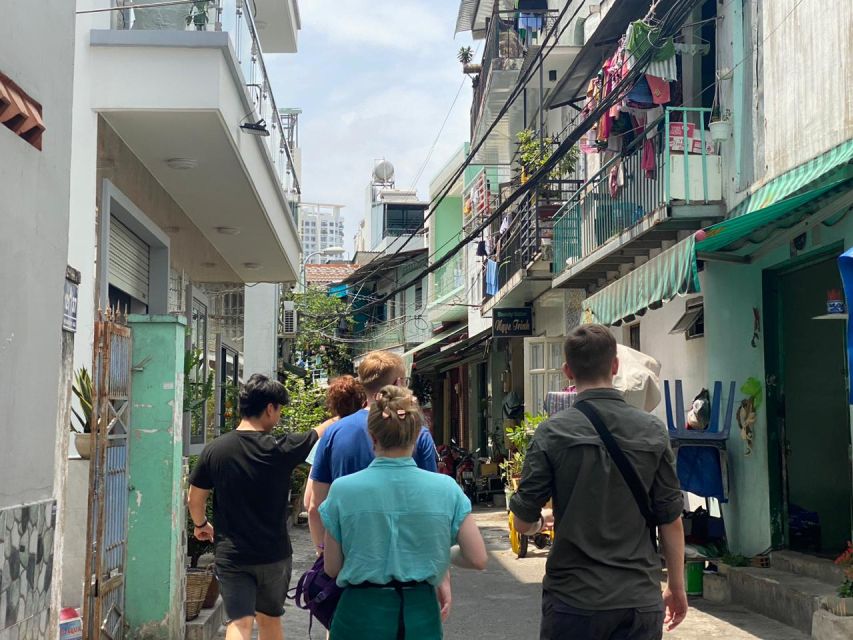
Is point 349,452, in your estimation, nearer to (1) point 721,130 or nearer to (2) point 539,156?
(1) point 721,130

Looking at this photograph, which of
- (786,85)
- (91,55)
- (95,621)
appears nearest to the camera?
(95,621)

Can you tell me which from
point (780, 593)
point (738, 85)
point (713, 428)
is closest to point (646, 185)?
point (738, 85)

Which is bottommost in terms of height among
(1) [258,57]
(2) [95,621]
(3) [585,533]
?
(2) [95,621]

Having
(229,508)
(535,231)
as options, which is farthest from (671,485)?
(535,231)

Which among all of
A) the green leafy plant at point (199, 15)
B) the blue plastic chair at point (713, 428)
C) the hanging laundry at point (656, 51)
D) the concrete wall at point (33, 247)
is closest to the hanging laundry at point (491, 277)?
the hanging laundry at point (656, 51)

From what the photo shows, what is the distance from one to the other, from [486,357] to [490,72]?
7.60 metres

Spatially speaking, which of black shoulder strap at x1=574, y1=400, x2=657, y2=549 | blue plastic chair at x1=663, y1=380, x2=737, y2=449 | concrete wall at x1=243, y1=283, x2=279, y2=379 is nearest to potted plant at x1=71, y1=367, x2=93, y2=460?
A: black shoulder strap at x1=574, y1=400, x2=657, y2=549

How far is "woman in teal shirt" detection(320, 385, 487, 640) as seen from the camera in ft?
13.0

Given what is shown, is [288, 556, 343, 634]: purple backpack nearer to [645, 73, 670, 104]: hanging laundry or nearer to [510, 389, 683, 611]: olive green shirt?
[510, 389, 683, 611]: olive green shirt

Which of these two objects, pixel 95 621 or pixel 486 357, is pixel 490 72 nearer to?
pixel 486 357

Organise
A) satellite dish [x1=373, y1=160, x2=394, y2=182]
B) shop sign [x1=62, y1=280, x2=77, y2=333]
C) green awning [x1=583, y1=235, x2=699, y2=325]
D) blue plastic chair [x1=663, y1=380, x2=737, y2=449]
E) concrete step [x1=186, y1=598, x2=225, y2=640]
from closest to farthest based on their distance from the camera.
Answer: shop sign [x1=62, y1=280, x2=77, y2=333] → concrete step [x1=186, y1=598, x2=225, y2=640] → green awning [x1=583, y1=235, x2=699, y2=325] → blue plastic chair [x1=663, y1=380, x2=737, y2=449] → satellite dish [x1=373, y1=160, x2=394, y2=182]

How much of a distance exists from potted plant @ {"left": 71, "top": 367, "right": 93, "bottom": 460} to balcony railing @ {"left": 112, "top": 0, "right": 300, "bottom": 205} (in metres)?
3.19

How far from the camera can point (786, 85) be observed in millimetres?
9750

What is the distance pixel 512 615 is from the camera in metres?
9.62
